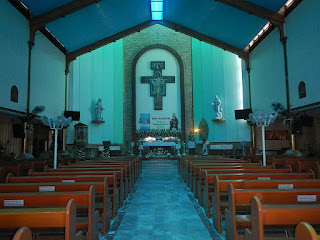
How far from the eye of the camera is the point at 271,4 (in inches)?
405

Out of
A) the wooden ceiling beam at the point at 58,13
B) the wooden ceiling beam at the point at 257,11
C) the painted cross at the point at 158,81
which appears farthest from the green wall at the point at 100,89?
the wooden ceiling beam at the point at 257,11

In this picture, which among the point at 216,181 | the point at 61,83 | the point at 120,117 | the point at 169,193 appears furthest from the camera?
the point at 120,117

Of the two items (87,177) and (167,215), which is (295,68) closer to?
(167,215)

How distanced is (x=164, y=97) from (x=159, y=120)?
1.62 metres

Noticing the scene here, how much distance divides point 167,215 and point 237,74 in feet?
47.8

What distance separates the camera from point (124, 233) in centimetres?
343

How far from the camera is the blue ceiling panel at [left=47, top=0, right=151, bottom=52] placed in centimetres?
1181

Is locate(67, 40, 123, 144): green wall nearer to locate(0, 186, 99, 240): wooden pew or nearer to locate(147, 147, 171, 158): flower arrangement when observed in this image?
locate(147, 147, 171, 158): flower arrangement

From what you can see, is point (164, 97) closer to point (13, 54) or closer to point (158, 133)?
point (158, 133)

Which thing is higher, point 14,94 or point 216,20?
point 216,20

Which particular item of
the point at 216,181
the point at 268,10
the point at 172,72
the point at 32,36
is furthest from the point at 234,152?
the point at 216,181

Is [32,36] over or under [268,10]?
under

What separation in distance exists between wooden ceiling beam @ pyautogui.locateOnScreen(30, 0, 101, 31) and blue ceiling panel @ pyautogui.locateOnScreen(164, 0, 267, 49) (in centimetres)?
447

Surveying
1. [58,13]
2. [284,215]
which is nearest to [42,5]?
[58,13]
